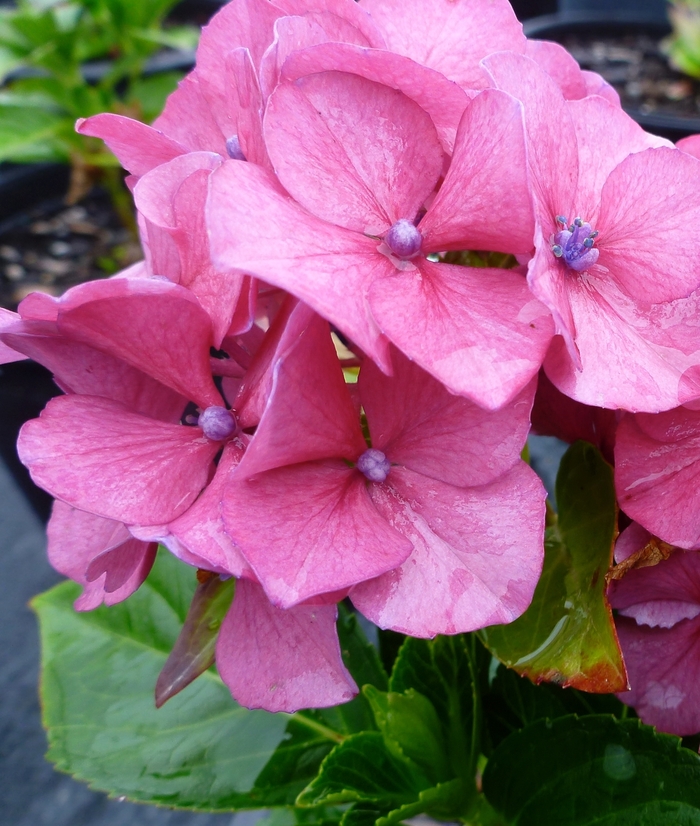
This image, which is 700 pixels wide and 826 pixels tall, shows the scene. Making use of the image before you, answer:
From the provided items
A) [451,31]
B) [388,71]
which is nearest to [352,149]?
[388,71]

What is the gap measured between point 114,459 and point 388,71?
0.73 feet

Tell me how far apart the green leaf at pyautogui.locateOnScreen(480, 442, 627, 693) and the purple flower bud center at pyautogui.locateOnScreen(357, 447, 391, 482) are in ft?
0.42

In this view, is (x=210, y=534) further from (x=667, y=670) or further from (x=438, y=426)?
(x=667, y=670)

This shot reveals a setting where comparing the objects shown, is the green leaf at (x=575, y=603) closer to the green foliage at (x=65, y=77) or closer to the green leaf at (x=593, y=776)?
the green leaf at (x=593, y=776)

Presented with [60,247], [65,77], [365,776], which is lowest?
[60,247]

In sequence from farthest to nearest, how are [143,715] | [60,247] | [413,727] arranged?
Result: [60,247] < [143,715] < [413,727]

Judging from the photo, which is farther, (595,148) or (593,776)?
(593,776)

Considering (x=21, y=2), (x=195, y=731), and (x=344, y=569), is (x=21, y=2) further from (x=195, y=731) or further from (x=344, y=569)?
(x=344, y=569)

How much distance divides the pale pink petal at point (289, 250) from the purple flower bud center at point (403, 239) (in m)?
0.02

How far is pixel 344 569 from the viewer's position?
34 cm

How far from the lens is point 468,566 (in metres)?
0.37

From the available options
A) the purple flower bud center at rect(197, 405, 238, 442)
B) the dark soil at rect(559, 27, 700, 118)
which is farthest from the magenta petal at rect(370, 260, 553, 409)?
the dark soil at rect(559, 27, 700, 118)

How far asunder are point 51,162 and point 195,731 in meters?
1.56

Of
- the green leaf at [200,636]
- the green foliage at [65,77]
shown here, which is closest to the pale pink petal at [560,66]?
the green leaf at [200,636]
